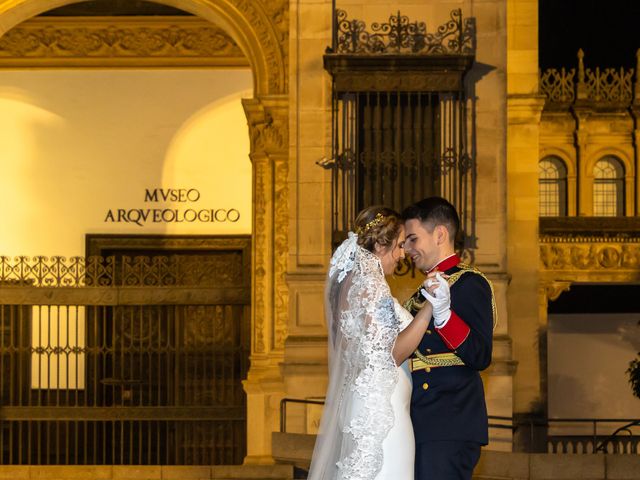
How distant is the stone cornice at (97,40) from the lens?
23.5 meters

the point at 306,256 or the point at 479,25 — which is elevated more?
the point at 479,25

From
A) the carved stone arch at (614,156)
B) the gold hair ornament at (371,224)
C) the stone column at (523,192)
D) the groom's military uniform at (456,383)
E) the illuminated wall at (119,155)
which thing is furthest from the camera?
the carved stone arch at (614,156)

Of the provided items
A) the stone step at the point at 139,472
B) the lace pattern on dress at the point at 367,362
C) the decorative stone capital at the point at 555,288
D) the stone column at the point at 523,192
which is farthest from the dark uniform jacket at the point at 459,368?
the decorative stone capital at the point at 555,288

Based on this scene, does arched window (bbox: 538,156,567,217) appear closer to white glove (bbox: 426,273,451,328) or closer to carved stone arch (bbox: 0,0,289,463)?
carved stone arch (bbox: 0,0,289,463)

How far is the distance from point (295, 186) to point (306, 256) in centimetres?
70

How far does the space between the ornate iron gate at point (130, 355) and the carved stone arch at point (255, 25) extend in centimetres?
267

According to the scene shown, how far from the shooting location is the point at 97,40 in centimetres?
2355

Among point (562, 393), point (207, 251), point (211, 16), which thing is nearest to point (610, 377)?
point (562, 393)

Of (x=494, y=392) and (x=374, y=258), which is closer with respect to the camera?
(x=374, y=258)

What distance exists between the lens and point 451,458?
25.9ft

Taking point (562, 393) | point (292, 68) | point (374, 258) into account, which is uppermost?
point (292, 68)

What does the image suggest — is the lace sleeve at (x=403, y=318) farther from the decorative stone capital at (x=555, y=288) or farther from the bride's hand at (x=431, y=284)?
the decorative stone capital at (x=555, y=288)

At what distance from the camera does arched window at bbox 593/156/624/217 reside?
94.2 feet

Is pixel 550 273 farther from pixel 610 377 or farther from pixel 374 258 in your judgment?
pixel 374 258
